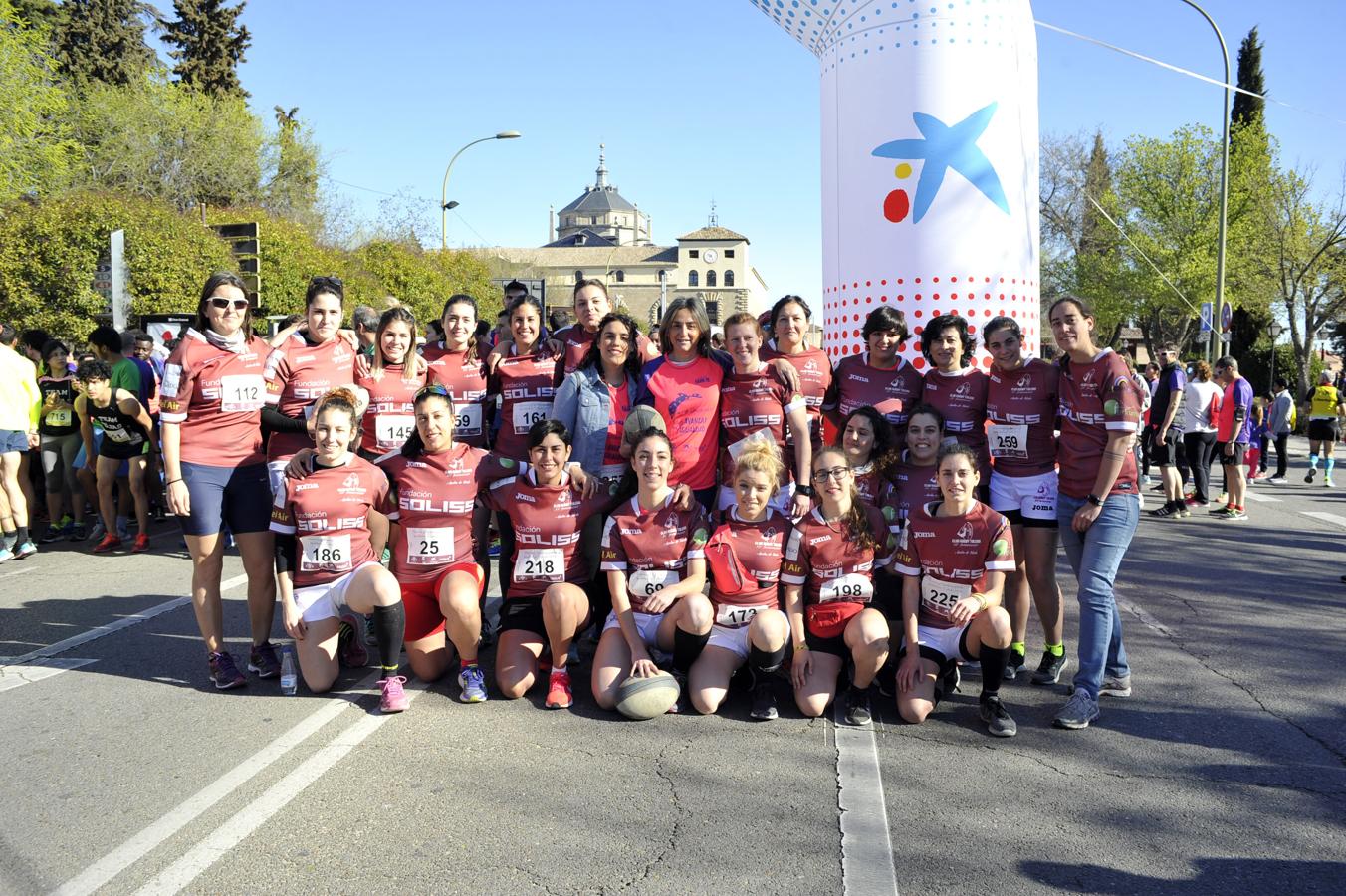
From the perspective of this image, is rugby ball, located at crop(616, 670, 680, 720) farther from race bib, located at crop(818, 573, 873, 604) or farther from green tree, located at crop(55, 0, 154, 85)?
green tree, located at crop(55, 0, 154, 85)

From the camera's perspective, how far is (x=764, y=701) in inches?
179

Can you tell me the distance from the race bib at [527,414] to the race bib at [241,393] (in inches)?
54.6

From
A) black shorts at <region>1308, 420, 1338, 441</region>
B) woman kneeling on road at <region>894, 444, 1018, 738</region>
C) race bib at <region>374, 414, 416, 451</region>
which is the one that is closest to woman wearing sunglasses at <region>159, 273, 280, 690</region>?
race bib at <region>374, 414, 416, 451</region>

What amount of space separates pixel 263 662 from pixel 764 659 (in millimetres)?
2702

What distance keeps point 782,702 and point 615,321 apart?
220 cm

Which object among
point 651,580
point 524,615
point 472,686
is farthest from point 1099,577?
point 472,686

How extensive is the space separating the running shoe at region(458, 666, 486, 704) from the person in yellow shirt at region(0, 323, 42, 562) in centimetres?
604

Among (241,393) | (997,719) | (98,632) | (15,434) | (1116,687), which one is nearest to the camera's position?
(997,719)

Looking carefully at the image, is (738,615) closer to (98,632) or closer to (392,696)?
(392,696)

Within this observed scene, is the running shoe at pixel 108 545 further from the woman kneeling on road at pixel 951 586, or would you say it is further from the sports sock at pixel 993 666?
the sports sock at pixel 993 666

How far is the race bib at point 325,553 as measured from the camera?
4.75 m

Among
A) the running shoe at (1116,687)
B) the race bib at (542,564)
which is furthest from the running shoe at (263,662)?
the running shoe at (1116,687)

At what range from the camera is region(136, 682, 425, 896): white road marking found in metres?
3.01

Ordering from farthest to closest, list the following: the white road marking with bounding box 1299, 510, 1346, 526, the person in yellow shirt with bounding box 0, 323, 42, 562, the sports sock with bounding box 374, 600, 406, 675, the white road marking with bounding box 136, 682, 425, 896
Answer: the white road marking with bounding box 1299, 510, 1346, 526
the person in yellow shirt with bounding box 0, 323, 42, 562
the sports sock with bounding box 374, 600, 406, 675
the white road marking with bounding box 136, 682, 425, 896
